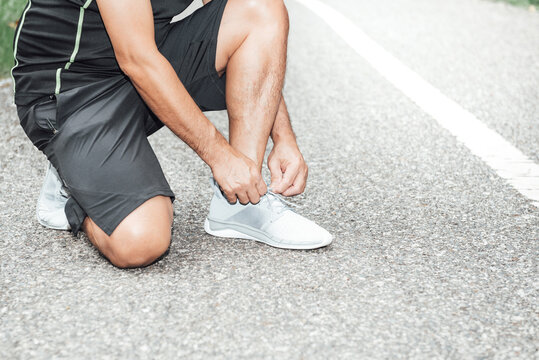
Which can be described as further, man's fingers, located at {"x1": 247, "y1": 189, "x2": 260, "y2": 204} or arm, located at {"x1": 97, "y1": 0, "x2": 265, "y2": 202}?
man's fingers, located at {"x1": 247, "y1": 189, "x2": 260, "y2": 204}

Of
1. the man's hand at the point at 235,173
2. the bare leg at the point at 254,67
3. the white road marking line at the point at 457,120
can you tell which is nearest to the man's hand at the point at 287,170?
the bare leg at the point at 254,67

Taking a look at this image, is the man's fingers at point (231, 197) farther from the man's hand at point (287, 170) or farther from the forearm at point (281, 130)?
the forearm at point (281, 130)

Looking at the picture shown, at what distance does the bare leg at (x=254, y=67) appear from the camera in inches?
97.2

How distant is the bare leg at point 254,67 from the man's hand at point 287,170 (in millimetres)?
103

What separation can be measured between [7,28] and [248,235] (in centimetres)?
393

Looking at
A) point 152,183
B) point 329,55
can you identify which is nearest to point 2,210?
point 152,183

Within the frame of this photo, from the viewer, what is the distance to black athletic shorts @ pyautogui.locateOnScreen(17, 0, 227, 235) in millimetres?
2260

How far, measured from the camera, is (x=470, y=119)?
388 cm

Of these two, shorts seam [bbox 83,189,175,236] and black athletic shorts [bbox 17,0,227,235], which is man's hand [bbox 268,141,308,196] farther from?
shorts seam [bbox 83,189,175,236]

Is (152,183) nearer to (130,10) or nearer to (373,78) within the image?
(130,10)

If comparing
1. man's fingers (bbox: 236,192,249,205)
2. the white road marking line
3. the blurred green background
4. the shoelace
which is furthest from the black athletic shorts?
the blurred green background

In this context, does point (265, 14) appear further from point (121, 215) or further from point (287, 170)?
point (121, 215)

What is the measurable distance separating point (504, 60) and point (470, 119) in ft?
4.82

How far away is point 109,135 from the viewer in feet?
7.63
